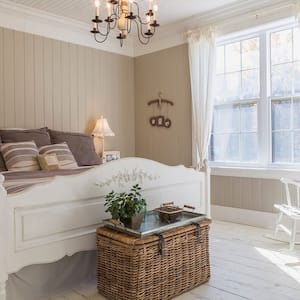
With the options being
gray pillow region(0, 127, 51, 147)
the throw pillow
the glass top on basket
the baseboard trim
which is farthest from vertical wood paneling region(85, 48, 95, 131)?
the glass top on basket

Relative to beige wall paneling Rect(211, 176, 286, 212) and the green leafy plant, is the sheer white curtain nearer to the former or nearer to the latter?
beige wall paneling Rect(211, 176, 286, 212)

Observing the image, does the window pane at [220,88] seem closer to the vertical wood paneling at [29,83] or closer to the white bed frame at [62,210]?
the white bed frame at [62,210]

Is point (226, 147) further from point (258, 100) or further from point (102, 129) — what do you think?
point (102, 129)

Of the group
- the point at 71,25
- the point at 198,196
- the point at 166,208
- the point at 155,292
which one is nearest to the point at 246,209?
the point at 198,196

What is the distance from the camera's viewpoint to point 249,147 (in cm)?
396

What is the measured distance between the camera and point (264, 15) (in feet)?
12.0

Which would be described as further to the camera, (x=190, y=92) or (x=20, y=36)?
(x=190, y=92)

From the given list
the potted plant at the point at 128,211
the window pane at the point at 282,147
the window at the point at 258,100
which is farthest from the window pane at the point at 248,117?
the potted plant at the point at 128,211

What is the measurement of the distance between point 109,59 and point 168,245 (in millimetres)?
3447

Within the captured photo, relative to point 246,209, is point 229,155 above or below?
above

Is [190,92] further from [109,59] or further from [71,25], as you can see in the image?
[71,25]

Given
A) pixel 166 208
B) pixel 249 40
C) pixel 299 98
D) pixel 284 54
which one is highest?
pixel 249 40

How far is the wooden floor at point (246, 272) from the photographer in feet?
6.92

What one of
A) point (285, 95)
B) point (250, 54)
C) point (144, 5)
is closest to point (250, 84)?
point (250, 54)
